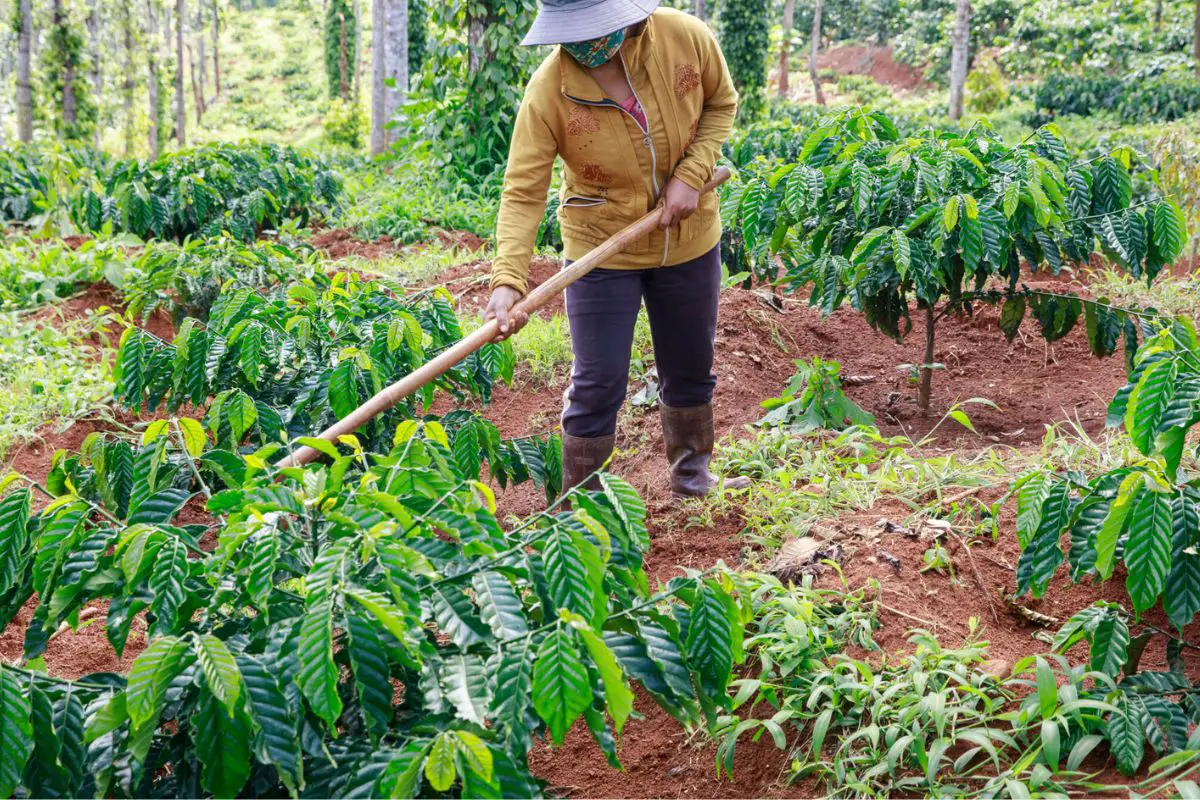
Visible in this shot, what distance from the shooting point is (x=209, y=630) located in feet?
6.08

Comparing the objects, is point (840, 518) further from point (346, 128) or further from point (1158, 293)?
point (346, 128)

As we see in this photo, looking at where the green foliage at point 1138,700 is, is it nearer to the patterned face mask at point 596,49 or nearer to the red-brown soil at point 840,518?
the red-brown soil at point 840,518

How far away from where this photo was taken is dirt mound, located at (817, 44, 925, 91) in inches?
1172

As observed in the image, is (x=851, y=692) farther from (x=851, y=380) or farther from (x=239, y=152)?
(x=239, y=152)

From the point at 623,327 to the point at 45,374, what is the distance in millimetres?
3362

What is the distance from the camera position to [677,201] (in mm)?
3195

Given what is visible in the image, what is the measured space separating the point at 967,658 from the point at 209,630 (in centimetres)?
167

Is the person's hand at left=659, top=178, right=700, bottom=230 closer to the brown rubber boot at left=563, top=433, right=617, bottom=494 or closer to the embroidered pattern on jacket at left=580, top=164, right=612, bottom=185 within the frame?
the embroidered pattern on jacket at left=580, top=164, right=612, bottom=185

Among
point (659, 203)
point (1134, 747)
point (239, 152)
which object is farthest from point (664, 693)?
point (239, 152)

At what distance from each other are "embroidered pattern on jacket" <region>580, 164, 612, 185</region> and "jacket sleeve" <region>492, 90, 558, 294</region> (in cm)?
11

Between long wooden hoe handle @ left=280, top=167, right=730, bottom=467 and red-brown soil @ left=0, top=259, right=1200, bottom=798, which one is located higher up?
long wooden hoe handle @ left=280, top=167, right=730, bottom=467

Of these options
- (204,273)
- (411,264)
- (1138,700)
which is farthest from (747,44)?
(1138,700)

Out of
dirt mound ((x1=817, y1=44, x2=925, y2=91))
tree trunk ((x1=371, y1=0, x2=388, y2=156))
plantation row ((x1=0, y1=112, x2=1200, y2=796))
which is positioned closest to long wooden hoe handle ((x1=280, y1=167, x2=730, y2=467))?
plantation row ((x1=0, y1=112, x2=1200, y2=796))

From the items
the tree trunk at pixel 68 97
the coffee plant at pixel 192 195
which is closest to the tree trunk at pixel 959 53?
the coffee plant at pixel 192 195
